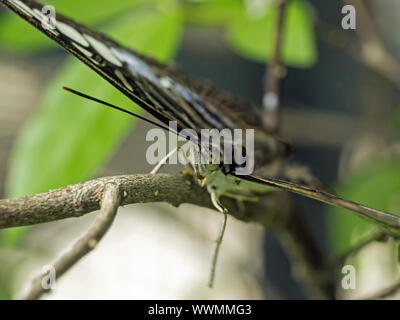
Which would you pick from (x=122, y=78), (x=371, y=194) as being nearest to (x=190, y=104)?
(x=122, y=78)

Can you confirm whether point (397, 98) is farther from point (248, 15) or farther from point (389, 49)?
point (248, 15)

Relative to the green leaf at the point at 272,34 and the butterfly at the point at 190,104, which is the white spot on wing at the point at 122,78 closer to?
the butterfly at the point at 190,104

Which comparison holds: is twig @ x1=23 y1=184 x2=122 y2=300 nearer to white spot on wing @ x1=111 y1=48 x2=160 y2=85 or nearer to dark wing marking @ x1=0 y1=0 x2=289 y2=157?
dark wing marking @ x1=0 y1=0 x2=289 y2=157

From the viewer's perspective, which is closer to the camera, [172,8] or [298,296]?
[172,8]

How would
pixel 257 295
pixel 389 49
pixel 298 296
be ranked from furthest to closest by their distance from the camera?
pixel 389 49 < pixel 298 296 < pixel 257 295

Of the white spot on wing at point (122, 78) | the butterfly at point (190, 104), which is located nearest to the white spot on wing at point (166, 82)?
the butterfly at point (190, 104)
